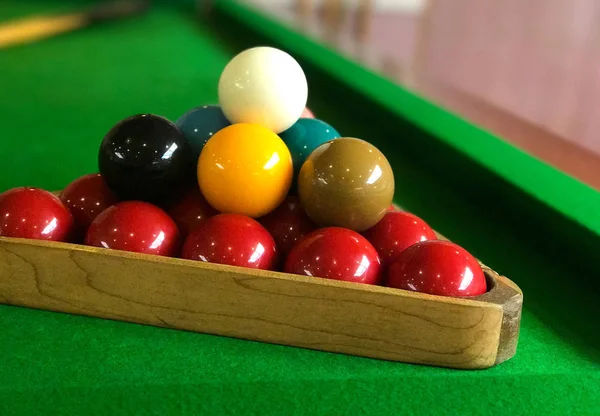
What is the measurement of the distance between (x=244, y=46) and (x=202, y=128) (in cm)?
180

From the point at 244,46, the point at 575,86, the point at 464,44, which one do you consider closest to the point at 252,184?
the point at 244,46

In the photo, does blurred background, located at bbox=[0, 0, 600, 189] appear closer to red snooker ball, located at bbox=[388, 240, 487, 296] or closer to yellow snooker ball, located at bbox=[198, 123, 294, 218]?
yellow snooker ball, located at bbox=[198, 123, 294, 218]

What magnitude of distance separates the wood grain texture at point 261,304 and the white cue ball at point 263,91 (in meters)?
0.35

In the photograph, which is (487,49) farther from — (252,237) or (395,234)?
(252,237)

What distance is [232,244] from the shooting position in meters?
1.02

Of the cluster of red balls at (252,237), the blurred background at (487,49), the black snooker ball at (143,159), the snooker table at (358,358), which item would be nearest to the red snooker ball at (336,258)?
the cluster of red balls at (252,237)

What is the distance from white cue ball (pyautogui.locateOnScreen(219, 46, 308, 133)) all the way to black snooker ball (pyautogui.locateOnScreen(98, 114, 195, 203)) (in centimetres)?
12

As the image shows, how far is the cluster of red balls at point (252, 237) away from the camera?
3.23 ft

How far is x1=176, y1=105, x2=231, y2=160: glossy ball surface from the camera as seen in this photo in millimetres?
1252

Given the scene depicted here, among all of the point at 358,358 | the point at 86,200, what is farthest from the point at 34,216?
the point at 358,358

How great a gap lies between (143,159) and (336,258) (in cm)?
34

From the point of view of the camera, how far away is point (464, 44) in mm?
5137

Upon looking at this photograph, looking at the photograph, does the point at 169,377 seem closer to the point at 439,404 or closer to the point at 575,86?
the point at 439,404

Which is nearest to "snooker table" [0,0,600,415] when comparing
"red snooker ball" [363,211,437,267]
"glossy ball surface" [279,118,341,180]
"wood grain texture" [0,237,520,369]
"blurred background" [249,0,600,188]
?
"wood grain texture" [0,237,520,369]
